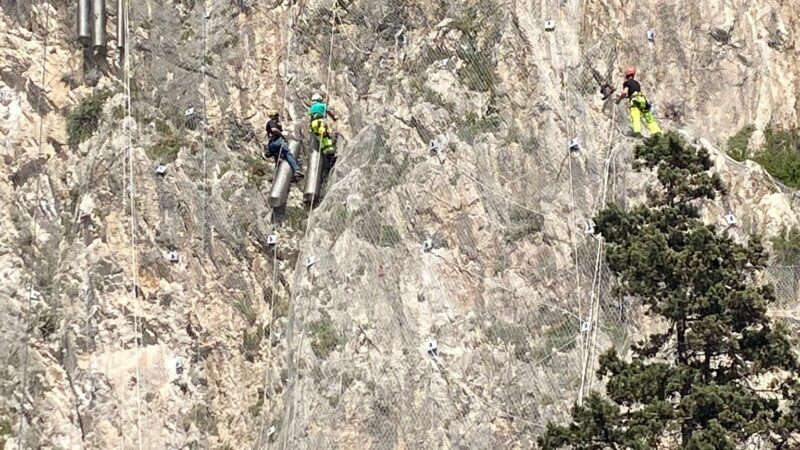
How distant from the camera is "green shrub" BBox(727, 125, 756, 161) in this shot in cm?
2697

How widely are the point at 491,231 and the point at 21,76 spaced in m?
9.34

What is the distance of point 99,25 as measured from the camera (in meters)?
27.9

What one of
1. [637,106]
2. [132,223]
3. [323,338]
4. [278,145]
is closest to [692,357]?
[323,338]

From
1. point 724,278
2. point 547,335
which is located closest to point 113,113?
point 547,335

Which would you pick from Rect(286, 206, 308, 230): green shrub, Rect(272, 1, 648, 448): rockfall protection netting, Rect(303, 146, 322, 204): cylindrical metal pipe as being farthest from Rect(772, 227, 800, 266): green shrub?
Rect(286, 206, 308, 230): green shrub

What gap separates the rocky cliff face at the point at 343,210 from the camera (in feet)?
77.0

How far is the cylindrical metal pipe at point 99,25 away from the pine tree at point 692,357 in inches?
476

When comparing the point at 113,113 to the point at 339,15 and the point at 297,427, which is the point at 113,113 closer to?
the point at 339,15

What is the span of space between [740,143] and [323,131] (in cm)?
732

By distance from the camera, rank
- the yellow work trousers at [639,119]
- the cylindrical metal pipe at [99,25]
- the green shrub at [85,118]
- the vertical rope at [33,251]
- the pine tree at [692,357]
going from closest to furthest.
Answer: the pine tree at [692,357] < the yellow work trousers at [639,119] < the vertical rope at [33,251] < the green shrub at [85,118] < the cylindrical metal pipe at [99,25]

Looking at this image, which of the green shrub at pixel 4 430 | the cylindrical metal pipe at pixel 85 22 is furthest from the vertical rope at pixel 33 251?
the cylindrical metal pipe at pixel 85 22

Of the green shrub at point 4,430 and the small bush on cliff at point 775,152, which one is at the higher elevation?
the small bush on cliff at point 775,152

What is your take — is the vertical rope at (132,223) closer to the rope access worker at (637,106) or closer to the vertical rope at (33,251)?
the vertical rope at (33,251)

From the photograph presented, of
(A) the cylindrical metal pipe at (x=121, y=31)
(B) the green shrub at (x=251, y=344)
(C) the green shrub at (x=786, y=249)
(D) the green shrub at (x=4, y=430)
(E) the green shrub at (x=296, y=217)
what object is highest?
(A) the cylindrical metal pipe at (x=121, y=31)
